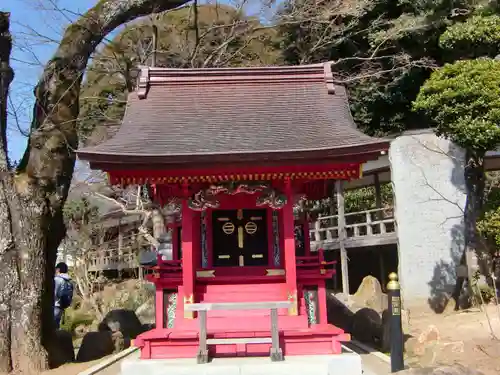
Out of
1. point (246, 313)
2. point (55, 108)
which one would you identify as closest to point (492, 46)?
point (246, 313)

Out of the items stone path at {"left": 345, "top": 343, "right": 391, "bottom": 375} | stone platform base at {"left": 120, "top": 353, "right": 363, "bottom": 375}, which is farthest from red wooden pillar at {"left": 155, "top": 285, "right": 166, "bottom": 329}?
stone path at {"left": 345, "top": 343, "right": 391, "bottom": 375}

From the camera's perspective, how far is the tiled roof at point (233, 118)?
8.21m

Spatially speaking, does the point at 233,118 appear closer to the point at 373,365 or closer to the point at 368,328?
the point at 373,365

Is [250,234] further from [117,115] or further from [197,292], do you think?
[117,115]

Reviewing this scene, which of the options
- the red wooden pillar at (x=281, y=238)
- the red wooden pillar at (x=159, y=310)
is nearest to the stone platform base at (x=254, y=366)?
the red wooden pillar at (x=159, y=310)

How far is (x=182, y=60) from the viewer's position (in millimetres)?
18062

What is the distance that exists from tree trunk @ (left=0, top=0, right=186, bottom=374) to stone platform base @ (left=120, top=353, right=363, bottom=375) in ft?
7.03

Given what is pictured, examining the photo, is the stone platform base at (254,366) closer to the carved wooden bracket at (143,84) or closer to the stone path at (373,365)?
the stone path at (373,365)

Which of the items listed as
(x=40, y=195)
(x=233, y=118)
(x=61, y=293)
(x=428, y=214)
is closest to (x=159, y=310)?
(x=61, y=293)

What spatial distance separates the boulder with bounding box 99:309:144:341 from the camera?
12016 millimetres

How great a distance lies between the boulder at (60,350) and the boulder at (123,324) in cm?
195

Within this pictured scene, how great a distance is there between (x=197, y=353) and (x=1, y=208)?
441 centimetres

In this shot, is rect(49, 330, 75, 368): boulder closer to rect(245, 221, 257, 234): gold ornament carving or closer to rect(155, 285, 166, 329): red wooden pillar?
rect(155, 285, 166, 329): red wooden pillar

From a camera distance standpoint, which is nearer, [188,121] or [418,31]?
[188,121]
